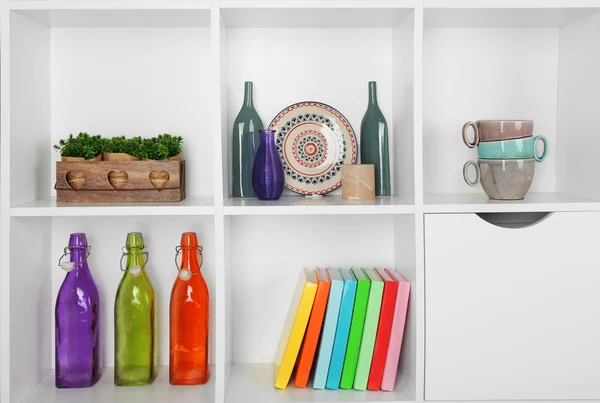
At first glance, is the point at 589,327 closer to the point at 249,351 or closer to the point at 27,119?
the point at 249,351

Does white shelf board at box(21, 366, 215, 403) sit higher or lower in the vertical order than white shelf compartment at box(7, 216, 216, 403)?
lower

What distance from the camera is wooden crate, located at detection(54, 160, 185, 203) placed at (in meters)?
1.53

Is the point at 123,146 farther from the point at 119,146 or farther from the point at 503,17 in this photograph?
the point at 503,17

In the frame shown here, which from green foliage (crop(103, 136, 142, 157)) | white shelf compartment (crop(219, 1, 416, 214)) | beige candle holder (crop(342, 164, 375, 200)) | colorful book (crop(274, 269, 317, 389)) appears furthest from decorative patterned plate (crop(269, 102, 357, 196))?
green foliage (crop(103, 136, 142, 157))

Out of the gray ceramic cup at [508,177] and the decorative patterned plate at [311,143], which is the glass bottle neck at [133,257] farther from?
the gray ceramic cup at [508,177]

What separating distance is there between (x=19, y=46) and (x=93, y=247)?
20.7 inches

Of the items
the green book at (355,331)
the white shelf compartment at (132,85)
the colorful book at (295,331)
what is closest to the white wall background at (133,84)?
the white shelf compartment at (132,85)

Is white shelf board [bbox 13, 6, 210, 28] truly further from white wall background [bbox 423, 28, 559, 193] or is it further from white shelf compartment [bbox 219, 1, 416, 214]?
white wall background [bbox 423, 28, 559, 193]

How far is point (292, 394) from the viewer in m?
1.54

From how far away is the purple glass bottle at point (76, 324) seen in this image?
5.20ft

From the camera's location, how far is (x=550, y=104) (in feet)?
5.72

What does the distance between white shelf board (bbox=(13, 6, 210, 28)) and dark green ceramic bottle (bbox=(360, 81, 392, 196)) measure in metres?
0.45
